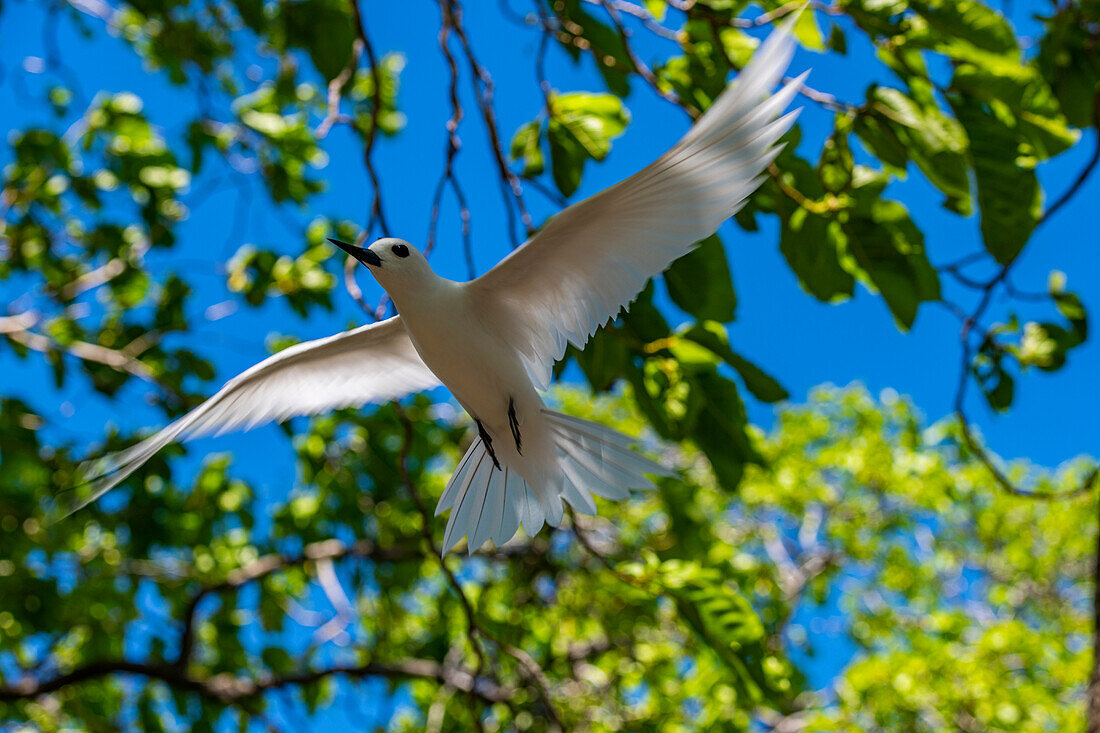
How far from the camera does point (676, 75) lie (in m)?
2.02

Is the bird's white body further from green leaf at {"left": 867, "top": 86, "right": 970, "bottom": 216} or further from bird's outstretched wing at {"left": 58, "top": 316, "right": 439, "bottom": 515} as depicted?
green leaf at {"left": 867, "top": 86, "right": 970, "bottom": 216}

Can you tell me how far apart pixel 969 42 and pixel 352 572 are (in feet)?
12.2

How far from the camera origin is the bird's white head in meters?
1.49

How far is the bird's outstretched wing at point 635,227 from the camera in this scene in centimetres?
113

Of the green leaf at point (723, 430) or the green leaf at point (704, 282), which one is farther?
the green leaf at point (723, 430)

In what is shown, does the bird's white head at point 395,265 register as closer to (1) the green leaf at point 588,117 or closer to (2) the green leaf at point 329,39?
(1) the green leaf at point 588,117

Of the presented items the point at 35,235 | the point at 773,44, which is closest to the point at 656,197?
the point at 773,44

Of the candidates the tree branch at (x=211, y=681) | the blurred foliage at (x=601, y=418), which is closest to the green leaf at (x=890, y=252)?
the blurred foliage at (x=601, y=418)

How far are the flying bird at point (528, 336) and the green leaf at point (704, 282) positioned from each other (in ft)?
1.17

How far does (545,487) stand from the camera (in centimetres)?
187

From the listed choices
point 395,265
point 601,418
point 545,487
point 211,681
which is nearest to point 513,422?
point 545,487

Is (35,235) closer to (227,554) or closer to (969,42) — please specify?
(227,554)

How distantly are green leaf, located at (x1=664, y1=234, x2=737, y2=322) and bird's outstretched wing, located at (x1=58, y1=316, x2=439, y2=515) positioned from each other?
20.5 inches

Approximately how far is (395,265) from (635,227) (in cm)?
38
